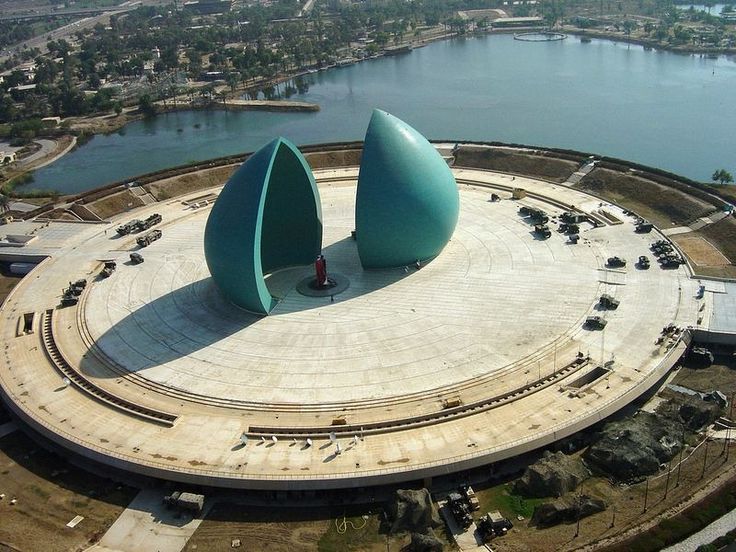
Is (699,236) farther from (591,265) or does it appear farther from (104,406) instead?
(104,406)

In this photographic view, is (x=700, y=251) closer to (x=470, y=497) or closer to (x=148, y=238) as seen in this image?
(x=470, y=497)

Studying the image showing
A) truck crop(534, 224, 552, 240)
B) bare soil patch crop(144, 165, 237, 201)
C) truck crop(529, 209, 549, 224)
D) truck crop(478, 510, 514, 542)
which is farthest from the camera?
bare soil patch crop(144, 165, 237, 201)

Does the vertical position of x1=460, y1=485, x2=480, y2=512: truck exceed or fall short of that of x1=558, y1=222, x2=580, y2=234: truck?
it falls short

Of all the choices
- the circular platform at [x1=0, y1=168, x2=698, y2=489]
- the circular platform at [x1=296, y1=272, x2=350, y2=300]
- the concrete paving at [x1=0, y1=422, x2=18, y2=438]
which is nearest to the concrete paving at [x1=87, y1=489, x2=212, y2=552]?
the circular platform at [x1=0, y1=168, x2=698, y2=489]

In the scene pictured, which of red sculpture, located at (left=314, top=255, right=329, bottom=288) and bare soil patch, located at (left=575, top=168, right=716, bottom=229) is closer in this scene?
red sculpture, located at (left=314, top=255, right=329, bottom=288)

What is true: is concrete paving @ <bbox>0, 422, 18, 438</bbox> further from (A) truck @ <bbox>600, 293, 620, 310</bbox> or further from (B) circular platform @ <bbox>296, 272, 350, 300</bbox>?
(A) truck @ <bbox>600, 293, 620, 310</bbox>

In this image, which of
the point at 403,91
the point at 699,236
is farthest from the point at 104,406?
the point at 403,91
